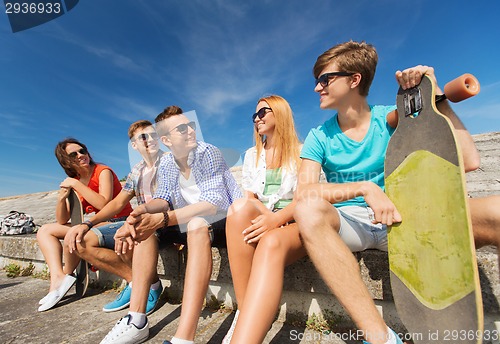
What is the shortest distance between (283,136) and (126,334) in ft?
6.35

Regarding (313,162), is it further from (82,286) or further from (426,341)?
(82,286)

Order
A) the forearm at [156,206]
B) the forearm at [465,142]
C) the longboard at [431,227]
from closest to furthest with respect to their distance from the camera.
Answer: the longboard at [431,227], the forearm at [465,142], the forearm at [156,206]

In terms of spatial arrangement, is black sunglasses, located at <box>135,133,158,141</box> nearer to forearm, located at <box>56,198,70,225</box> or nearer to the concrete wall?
forearm, located at <box>56,198,70,225</box>

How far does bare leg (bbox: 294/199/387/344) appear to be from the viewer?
52.6 inches

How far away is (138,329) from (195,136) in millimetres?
1514

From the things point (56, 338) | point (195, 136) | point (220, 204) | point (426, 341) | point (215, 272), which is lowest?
point (56, 338)

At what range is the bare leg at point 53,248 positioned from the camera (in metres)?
2.83

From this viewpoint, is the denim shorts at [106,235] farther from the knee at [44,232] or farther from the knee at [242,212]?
the knee at [242,212]

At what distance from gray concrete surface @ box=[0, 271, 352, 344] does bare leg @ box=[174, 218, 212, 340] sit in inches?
9.5

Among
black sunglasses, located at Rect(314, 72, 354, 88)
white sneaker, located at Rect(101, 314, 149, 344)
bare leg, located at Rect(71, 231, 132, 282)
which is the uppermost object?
black sunglasses, located at Rect(314, 72, 354, 88)

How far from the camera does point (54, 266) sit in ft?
9.41

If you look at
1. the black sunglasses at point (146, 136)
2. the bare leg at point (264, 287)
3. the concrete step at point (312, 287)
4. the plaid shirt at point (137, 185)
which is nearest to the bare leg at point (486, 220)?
the concrete step at point (312, 287)

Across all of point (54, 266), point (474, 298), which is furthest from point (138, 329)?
point (474, 298)

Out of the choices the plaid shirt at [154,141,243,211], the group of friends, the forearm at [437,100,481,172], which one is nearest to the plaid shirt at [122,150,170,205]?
the group of friends
